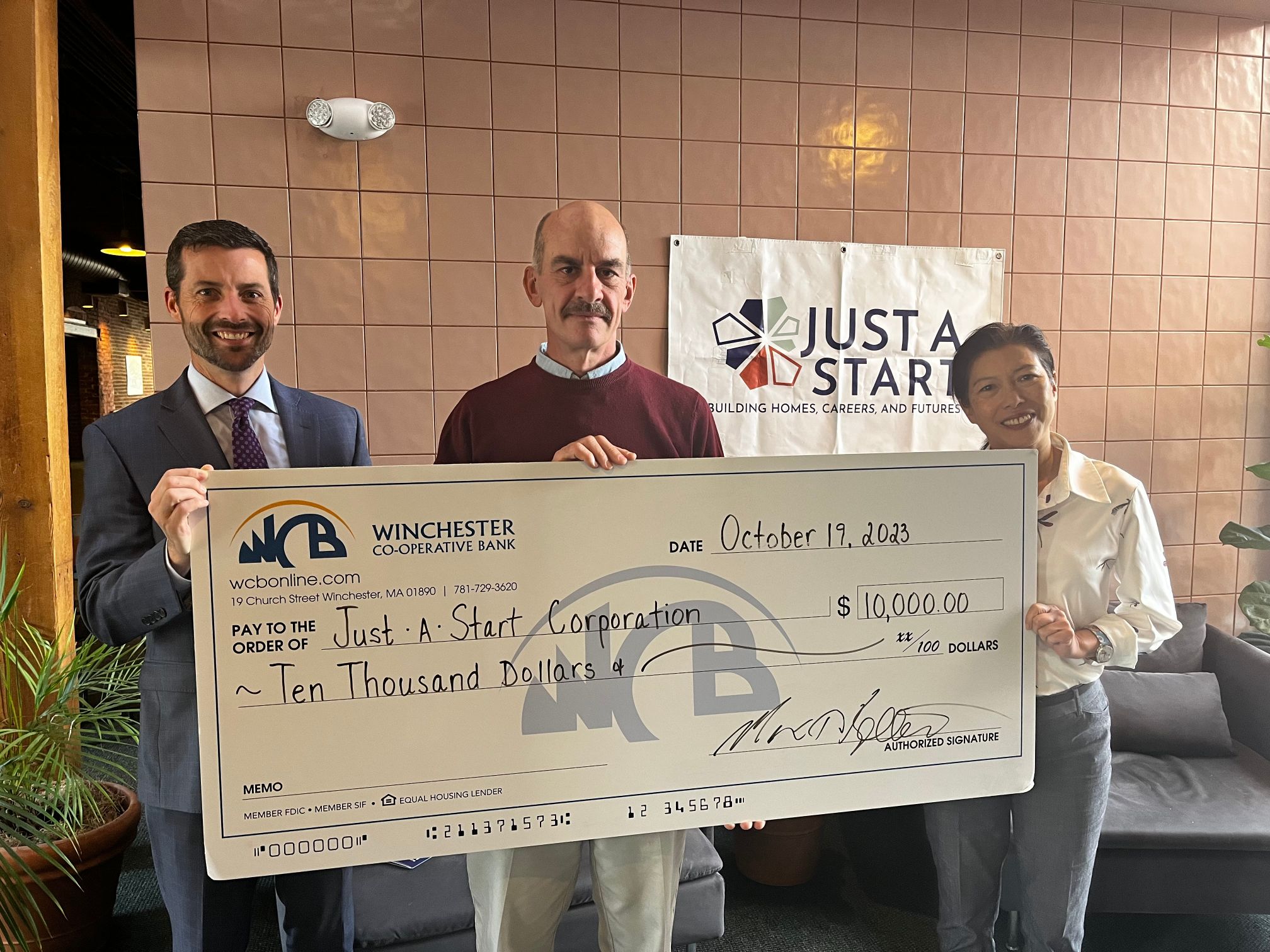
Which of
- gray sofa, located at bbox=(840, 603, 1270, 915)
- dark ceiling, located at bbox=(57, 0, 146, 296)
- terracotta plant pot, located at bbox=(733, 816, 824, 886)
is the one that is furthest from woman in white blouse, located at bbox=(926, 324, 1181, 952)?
dark ceiling, located at bbox=(57, 0, 146, 296)

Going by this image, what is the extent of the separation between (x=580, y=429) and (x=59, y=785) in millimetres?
1726

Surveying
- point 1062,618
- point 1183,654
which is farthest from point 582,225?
point 1183,654

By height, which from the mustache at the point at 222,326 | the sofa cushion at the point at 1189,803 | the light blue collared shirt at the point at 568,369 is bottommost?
the sofa cushion at the point at 1189,803

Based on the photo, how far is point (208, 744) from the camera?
1.25 metres

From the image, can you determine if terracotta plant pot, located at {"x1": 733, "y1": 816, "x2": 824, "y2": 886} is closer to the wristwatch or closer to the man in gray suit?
the wristwatch

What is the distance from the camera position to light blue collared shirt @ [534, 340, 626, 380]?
1.60m

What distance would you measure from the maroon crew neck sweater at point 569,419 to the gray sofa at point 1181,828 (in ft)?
5.06

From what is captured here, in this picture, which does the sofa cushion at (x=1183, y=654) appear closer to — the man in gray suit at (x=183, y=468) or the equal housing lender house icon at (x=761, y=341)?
the equal housing lender house icon at (x=761, y=341)

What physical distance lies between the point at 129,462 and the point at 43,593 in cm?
134

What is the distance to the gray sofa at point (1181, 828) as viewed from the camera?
2.14 m

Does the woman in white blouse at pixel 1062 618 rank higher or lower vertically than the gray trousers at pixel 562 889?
higher

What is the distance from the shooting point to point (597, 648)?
1.38 metres
